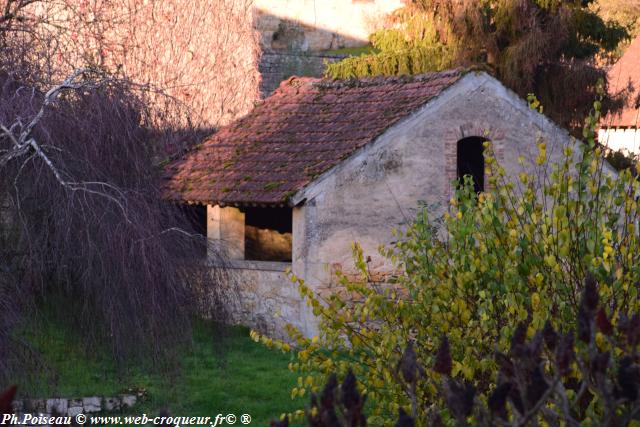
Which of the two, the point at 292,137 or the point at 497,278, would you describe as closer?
the point at 497,278

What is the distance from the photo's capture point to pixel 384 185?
15.2m

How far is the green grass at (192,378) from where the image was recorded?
7727 mm

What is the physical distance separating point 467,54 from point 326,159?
9.90 m

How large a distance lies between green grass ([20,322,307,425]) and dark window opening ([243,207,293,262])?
9.19 feet

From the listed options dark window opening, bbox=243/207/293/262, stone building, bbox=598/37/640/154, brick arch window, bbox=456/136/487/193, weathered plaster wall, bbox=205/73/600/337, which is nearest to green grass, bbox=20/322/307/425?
weathered plaster wall, bbox=205/73/600/337

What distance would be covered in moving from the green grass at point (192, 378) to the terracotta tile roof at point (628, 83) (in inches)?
489

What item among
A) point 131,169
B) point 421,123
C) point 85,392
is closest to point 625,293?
point 131,169

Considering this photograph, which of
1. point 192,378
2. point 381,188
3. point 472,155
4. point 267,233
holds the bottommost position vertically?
point 192,378

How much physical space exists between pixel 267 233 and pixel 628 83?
11.5m

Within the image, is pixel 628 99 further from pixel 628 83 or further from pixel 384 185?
pixel 384 185

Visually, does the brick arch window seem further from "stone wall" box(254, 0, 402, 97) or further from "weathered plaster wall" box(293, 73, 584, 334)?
"stone wall" box(254, 0, 402, 97)

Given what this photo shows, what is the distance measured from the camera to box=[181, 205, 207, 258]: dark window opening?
8.42 m

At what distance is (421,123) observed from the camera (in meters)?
15.3

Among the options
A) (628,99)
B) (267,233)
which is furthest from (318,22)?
(267,233)
